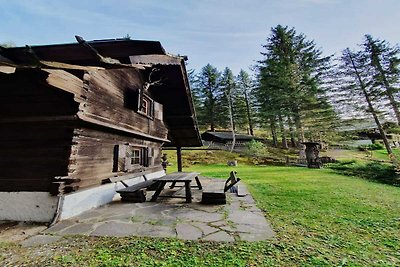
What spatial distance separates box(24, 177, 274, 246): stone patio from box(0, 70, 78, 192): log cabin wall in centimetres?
139

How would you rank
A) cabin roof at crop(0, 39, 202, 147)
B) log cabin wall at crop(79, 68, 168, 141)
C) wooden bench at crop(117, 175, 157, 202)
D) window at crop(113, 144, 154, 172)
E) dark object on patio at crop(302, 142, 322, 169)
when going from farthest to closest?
dark object on patio at crop(302, 142, 322, 169), window at crop(113, 144, 154, 172), wooden bench at crop(117, 175, 157, 202), log cabin wall at crop(79, 68, 168, 141), cabin roof at crop(0, 39, 202, 147)

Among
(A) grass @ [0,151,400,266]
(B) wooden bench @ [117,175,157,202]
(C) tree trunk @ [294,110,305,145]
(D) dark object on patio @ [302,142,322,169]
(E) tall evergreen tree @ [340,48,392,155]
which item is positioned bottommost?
(A) grass @ [0,151,400,266]

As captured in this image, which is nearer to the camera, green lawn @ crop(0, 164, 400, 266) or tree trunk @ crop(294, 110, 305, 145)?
green lawn @ crop(0, 164, 400, 266)

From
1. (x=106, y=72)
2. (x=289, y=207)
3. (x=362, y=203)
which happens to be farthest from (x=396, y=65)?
(x=106, y=72)

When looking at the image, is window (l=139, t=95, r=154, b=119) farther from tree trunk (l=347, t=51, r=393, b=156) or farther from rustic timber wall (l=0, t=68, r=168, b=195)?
tree trunk (l=347, t=51, r=393, b=156)

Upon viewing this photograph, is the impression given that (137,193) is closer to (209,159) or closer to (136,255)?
(136,255)

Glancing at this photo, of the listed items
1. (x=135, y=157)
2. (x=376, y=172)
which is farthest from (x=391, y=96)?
(x=135, y=157)

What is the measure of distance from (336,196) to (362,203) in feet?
3.06

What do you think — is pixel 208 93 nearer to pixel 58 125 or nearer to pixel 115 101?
pixel 115 101

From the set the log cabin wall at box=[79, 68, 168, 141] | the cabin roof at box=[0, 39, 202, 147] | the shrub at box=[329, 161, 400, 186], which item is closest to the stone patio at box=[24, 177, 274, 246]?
the log cabin wall at box=[79, 68, 168, 141]

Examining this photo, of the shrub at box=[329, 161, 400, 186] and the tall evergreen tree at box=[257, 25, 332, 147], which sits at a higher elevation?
the tall evergreen tree at box=[257, 25, 332, 147]

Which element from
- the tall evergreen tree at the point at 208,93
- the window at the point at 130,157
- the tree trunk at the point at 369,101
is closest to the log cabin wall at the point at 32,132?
the window at the point at 130,157

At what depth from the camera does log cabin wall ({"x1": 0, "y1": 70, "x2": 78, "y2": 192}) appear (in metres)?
4.82

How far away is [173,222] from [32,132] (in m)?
4.07
